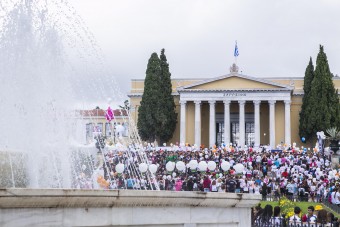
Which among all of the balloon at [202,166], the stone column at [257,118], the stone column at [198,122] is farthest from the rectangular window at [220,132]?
the balloon at [202,166]

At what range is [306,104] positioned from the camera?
205 feet

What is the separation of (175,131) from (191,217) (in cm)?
5940

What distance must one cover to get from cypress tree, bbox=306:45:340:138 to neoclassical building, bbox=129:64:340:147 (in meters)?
3.58

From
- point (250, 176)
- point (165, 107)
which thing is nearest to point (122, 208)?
point (250, 176)

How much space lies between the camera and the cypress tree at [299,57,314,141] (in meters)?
61.7

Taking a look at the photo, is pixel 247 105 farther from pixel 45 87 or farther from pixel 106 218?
pixel 106 218

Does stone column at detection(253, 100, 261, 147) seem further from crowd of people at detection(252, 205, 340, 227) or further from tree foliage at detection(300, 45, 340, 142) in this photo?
crowd of people at detection(252, 205, 340, 227)

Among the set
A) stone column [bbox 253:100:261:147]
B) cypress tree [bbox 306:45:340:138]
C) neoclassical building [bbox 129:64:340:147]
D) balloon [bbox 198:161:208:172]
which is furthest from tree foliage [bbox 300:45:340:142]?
balloon [bbox 198:161:208:172]

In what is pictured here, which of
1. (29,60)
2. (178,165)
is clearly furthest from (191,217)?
(178,165)

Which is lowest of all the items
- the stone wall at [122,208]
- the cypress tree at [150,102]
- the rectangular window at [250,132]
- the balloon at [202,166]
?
the stone wall at [122,208]

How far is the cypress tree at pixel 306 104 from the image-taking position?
61.7 meters

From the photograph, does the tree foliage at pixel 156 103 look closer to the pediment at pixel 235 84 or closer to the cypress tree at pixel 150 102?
the cypress tree at pixel 150 102

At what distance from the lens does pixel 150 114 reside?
6203 cm

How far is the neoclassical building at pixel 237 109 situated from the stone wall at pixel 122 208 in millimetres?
53975
